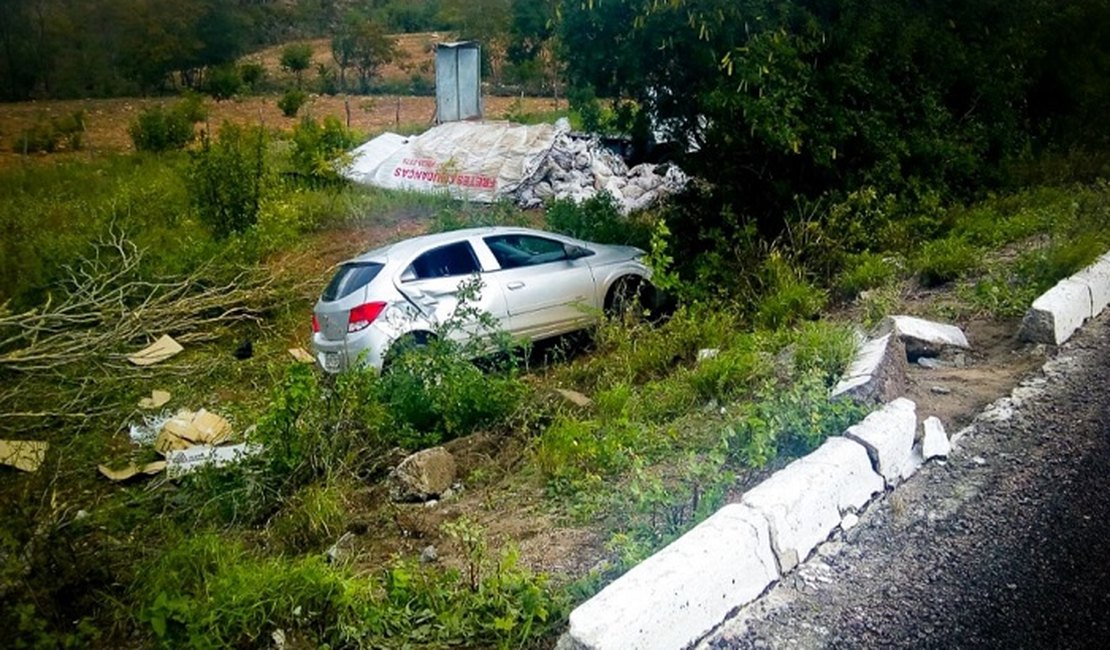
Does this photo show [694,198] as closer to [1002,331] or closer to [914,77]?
[914,77]

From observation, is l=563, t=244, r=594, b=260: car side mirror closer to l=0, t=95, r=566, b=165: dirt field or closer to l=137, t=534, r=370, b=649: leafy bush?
l=0, t=95, r=566, b=165: dirt field

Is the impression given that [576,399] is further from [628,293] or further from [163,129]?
[163,129]

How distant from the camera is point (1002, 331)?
21.5ft

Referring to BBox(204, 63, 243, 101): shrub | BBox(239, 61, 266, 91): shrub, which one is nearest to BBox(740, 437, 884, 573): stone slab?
BBox(204, 63, 243, 101): shrub

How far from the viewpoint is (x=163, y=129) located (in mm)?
19109

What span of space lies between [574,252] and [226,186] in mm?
7013

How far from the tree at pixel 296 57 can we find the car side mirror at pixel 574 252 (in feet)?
64.1

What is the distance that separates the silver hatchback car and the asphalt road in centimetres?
479

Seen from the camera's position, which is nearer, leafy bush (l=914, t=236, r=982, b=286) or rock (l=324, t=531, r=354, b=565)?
rock (l=324, t=531, r=354, b=565)

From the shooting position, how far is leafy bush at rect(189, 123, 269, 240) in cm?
1510

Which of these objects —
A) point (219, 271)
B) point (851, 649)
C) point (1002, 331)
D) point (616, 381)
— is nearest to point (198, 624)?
point (851, 649)

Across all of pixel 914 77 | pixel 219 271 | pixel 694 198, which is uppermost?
pixel 914 77

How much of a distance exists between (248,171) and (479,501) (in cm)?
Result: 1160

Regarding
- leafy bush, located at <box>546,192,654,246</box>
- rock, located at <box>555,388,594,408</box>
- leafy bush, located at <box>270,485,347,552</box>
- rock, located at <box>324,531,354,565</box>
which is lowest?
leafy bush, located at <box>546,192,654,246</box>
